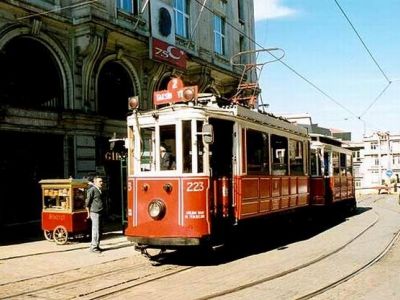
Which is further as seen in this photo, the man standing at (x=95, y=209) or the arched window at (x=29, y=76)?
the arched window at (x=29, y=76)

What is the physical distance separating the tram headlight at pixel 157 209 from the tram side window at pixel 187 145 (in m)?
0.77

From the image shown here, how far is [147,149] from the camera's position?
9.70 metres

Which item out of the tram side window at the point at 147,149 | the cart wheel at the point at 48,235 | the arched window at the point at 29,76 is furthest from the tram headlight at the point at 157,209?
the arched window at the point at 29,76

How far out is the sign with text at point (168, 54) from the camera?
1922 centimetres

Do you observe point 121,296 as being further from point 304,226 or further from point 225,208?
point 304,226

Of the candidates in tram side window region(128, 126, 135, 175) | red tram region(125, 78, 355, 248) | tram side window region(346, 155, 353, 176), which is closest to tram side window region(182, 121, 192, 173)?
red tram region(125, 78, 355, 248)

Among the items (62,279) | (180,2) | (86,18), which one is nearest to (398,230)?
(62,279)

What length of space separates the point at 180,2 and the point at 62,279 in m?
17.7

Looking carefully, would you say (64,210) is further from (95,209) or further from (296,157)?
(296,157)

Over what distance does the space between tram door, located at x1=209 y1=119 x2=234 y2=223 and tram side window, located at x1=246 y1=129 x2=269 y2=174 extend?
59 cm

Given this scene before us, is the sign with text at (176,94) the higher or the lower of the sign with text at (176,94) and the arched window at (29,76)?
the lower

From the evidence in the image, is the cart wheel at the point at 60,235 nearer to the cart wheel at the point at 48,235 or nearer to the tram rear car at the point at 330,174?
the cart wheel at the point at 48,235

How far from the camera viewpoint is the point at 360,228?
15312 mm

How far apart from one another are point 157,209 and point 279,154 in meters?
4.56
